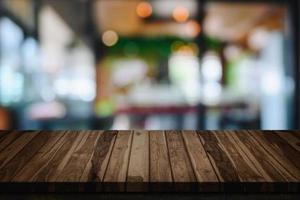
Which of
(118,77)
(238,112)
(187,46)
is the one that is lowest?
(238,112)

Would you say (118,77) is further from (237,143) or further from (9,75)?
(237,143)

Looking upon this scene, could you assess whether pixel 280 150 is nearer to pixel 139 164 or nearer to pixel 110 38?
pixel 139 164

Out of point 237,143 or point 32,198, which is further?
point 237,143

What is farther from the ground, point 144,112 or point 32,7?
point 32,7

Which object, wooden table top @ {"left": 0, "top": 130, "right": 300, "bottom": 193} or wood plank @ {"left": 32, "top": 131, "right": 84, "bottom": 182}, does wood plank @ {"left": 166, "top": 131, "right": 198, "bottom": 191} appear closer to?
wooden table top @ {"left": 0, "top": 130, "right": 300, "bottom": 193}

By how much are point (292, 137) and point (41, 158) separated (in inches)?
37.5

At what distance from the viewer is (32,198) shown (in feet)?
4.33

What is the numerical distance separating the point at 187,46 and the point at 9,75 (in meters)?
1.93

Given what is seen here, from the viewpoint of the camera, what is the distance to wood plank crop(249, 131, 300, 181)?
1.43 metres

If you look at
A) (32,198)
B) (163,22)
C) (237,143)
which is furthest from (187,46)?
(32,198)

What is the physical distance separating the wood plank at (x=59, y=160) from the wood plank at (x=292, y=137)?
792 millimetres

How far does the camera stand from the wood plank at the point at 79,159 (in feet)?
4.43

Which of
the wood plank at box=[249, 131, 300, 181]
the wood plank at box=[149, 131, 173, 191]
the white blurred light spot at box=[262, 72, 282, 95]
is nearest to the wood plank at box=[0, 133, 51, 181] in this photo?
the wood plank at box=[149, 131, 173, 191]

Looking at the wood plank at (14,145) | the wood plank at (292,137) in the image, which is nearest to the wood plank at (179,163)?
the wood plank at (292,137)
